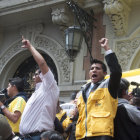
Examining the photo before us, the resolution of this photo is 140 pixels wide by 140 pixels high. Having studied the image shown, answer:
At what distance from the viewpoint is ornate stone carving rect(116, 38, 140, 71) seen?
23.7 ft

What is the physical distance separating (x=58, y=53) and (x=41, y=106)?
197 inches

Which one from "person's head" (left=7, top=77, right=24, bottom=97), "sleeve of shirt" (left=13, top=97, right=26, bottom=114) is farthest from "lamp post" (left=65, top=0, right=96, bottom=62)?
"sleeve of shirt" (left=13, top=97, right=26, bottom=114)

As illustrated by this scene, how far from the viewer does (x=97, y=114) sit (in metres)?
2.87

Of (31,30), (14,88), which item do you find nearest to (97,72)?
(14,88)

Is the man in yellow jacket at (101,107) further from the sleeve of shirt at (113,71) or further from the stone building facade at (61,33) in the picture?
the stone building facade at (61,33)

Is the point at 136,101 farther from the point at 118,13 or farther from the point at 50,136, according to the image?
the point at 118,13

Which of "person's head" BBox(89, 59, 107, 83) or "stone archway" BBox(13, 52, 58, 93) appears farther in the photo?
"stone archway" BBox(13, 52, 58, 93)

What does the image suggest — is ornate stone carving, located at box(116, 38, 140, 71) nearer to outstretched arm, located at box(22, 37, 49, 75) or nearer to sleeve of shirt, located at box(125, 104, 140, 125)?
outstretched arm, located at box(22, 37, 49, 75)

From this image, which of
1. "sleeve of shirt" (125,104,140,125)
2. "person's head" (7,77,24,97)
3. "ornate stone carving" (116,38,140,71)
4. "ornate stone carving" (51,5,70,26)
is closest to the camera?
"sleeve of shirt" (125,104,140,125)

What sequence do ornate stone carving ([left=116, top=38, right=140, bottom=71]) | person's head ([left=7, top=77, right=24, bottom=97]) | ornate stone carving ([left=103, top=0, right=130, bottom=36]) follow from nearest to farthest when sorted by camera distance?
person's head ([left=7, top=77, right=24, bottom=97]), ornate stone carving ([left=103, top=0, right=130, bottom=36]), ornate stone carving ([left=116, top=38, right=140, bottom=71])

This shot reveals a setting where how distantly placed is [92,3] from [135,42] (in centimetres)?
144

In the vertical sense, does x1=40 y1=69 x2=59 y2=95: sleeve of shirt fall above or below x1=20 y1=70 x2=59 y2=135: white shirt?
above

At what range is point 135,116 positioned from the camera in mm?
3004

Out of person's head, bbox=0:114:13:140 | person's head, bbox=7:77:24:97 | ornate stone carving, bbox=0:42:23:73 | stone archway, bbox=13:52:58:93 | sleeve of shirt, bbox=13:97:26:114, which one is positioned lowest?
person's head, bbox=0:114:13:140
